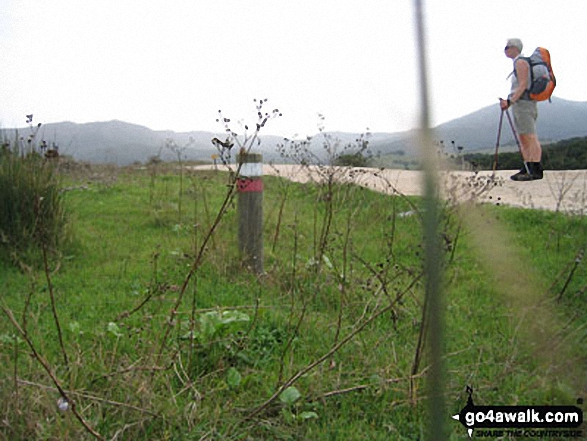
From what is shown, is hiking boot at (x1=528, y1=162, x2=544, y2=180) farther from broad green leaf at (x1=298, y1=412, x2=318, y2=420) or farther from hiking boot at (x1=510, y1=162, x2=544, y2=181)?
broad green leaf at (x1=298, y1=412, x2=318, y2=420)

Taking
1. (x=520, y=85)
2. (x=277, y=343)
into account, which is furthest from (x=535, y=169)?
(x=277, y=343)

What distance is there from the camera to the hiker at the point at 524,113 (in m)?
1.66

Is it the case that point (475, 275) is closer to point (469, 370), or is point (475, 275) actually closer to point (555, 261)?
point (555, 261)

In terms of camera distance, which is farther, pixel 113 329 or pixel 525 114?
pixel 113 329

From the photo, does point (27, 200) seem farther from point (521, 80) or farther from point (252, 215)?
point (521, 80)

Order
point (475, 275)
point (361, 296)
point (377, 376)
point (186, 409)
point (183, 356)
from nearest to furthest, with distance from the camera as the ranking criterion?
1. point (186, 409)
2. point (377, 376)
3. point (183, 356)
4. point (361, 296)
5. point (475, 275)

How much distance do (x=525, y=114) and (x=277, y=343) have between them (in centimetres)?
158

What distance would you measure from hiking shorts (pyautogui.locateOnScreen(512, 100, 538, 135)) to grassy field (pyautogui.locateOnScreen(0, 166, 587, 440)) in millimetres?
559

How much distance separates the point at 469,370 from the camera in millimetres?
2254

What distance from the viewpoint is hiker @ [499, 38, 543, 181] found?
166 cm

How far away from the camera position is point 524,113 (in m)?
2.17

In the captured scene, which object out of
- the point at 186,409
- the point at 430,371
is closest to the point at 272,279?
the point at 186,409

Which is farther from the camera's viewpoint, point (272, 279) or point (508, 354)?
point (272, 279)

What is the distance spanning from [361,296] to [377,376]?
1.11 meters
